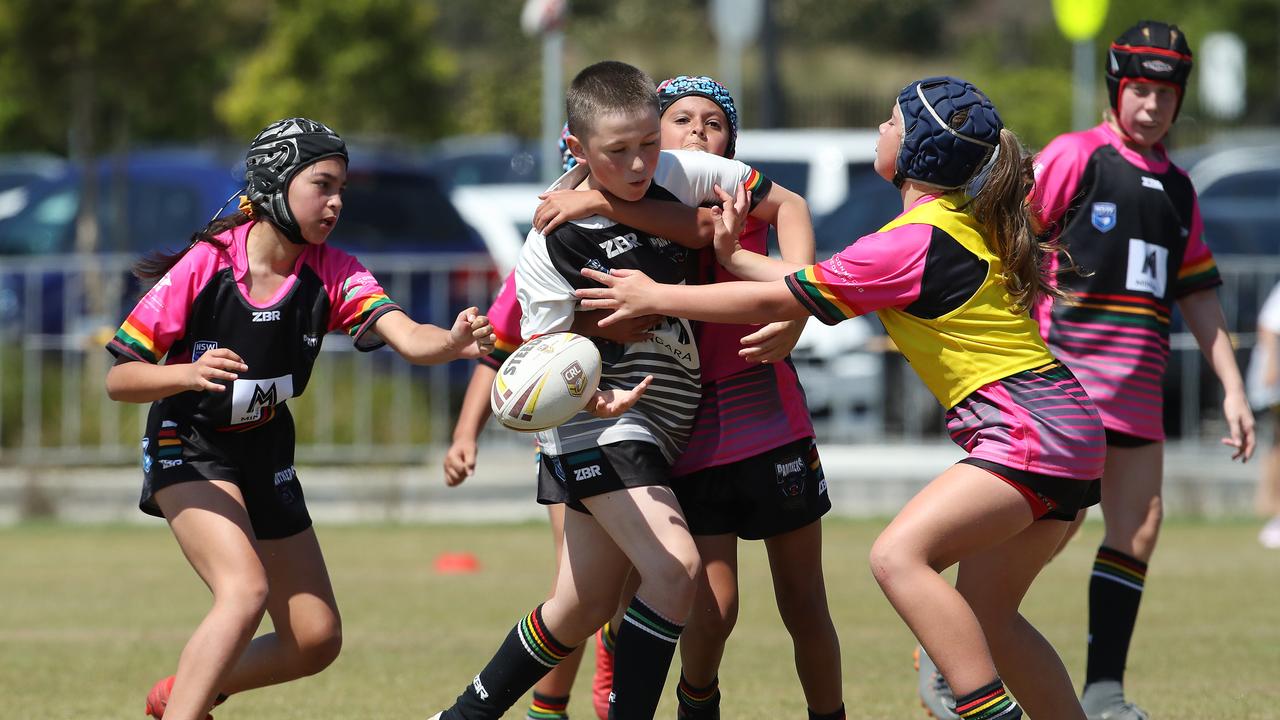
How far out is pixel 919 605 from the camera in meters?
4.51

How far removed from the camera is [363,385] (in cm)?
1270

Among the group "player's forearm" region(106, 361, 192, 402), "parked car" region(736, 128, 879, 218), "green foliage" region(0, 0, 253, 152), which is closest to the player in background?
"parked car" region(736, 128, 879, 218)

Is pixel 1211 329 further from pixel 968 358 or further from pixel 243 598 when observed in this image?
pixel 243 598

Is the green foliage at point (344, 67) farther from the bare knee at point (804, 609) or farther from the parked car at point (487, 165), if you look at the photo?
the bare knee at point (804, 609)

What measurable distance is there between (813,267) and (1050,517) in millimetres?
917

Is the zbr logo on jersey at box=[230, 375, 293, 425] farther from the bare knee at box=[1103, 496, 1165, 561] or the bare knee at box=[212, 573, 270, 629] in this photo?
the bare knee at box=[1103, 496, 1165, 561]

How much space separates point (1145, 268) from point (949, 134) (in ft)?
6.04

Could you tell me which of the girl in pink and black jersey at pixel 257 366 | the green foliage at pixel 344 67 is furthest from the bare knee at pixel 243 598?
the green foliage at pixel 344 67

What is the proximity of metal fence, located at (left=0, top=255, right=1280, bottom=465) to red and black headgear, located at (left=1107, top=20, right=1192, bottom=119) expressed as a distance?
6201mm

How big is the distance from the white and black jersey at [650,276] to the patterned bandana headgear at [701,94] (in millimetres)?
345

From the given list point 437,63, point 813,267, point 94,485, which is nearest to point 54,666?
point 813,267

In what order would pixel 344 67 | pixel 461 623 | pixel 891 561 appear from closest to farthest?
pixel 891 561, pixel 461 623, pixel 344 67

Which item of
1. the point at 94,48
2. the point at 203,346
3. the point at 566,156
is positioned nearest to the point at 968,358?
the point at 566,156

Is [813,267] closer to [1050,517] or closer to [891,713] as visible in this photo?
[1050,517]
